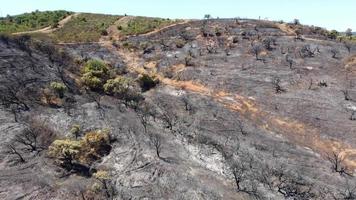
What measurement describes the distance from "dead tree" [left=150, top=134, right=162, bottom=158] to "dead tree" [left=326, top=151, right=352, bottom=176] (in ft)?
67.2

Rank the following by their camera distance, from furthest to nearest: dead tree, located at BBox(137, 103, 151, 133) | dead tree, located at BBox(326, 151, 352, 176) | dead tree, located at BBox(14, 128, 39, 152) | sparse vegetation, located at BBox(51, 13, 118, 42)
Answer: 1. sparse vegetation, located at BBox(51, 13, 118, 42)
2. dead tree, located at BBox(137, 103, 151, 133)
3. dead tree, located at BBox(326, 151, 352, 176)
4. dead tree, located at BBox(14, 128, 39, 152)

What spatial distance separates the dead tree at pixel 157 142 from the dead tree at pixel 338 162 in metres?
20.5

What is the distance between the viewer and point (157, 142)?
152ft

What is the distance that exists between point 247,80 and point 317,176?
29.0m

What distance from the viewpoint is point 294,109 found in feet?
199

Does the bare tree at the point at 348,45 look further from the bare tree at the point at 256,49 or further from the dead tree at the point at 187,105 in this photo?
the dead tree at the point at 187,105

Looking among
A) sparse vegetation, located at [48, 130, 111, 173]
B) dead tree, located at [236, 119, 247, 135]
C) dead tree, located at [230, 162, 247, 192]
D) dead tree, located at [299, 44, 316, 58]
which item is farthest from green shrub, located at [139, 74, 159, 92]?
dead tree, located at [299, 44, 316, 58]

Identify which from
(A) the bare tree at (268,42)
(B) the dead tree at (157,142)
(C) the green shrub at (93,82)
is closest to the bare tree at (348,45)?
(A) the bare tree at (268,42)

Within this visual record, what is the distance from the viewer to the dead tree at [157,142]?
150 ft

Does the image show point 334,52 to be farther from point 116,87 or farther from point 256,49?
point 116,87

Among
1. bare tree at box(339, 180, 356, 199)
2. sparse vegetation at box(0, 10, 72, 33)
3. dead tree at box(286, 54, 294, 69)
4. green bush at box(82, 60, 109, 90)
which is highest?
sparse vegetation at box(0, 10, 72, 33)

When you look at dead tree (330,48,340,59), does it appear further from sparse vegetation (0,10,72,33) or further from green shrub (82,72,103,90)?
sparse vegetation (0,10,72,33)

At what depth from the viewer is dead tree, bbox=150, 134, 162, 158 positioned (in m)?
45.7

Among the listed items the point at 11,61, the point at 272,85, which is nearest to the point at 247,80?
the point at 272,85
